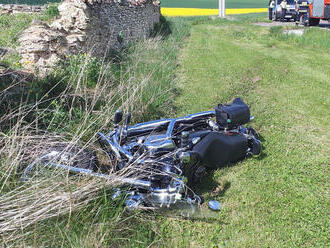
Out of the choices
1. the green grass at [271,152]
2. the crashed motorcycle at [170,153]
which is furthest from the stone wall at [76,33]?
the green grass at [271,152]

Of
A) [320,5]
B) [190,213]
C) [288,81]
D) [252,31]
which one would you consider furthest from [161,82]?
[320,5]

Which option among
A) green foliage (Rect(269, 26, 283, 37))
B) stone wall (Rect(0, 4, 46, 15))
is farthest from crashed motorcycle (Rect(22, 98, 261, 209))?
green foliage (Rect(269, 26, 283, 37))

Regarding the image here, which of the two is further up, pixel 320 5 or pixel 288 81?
pixel 320 5

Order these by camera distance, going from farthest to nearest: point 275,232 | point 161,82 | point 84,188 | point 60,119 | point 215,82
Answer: point 215,82 < point 161,82 < point 60,119 < point 275,232 < point 84,188

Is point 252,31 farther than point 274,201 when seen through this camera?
Yes

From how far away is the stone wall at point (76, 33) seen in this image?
20.4 ft

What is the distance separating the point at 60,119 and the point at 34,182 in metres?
1.89

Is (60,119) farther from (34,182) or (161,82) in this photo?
(161,82)

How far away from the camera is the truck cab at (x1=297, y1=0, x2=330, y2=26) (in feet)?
63.3

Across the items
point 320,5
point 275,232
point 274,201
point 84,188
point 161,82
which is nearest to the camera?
point 84,188

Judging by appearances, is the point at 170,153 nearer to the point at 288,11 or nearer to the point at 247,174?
the point at 247,174

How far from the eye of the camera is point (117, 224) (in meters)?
3.12

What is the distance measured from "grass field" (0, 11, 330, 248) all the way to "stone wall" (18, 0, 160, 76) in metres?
0.76

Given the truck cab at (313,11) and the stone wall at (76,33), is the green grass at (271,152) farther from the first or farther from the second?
the truck cab at (313,11)
